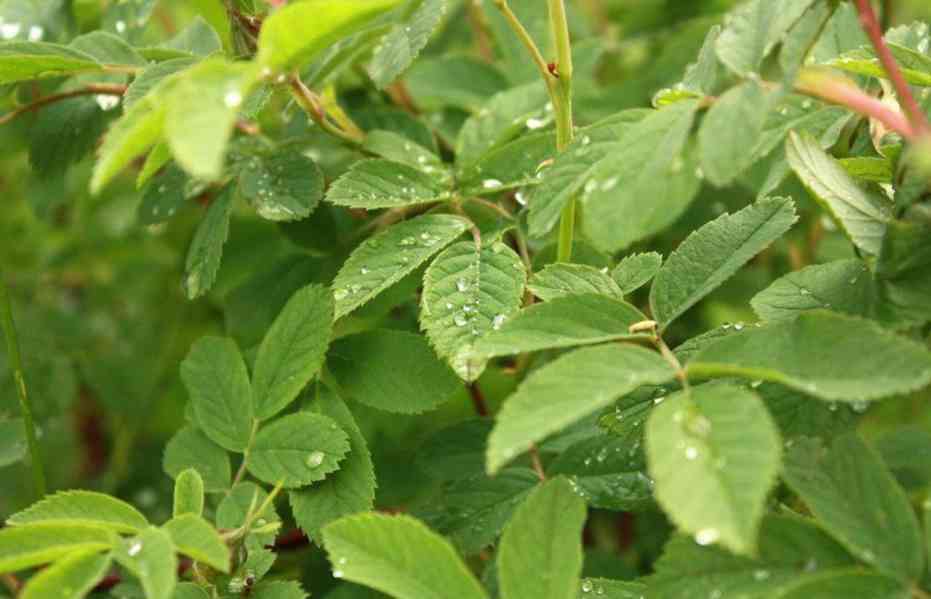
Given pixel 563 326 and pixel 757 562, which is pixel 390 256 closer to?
pixel 563 326

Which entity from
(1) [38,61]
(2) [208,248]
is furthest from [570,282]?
(1) [38,61]

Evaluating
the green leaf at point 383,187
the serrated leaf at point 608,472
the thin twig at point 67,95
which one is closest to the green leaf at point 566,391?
the serrated leaf at point 608,472

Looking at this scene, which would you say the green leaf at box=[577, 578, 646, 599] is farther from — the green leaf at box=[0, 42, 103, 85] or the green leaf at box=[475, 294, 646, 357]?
the green leaf at box=[0, 42, 103, 85]

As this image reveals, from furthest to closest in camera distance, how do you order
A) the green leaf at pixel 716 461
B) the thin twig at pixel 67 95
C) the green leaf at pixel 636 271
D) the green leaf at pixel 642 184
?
1. the thin twig at pixel 67 95
2. the green leaf at pixel 636 271
3. the green leaf at pixel 642 184
4. the green leaf at pixel 716 461

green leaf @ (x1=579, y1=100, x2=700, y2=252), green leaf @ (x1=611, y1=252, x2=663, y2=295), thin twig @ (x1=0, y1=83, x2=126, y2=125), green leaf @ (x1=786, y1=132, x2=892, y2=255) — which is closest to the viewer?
green leaf @ (x1=579, y1=100, x2=700, y2=252)

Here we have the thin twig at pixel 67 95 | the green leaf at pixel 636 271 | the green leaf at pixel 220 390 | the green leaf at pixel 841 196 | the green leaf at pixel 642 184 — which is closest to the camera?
the green leaf at pixel 642 184

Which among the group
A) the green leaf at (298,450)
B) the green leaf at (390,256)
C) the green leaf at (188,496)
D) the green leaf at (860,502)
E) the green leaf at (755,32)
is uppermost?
the green leaf at (755,32)

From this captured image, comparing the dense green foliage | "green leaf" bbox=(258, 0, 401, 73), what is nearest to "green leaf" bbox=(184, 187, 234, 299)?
the dense green foliage

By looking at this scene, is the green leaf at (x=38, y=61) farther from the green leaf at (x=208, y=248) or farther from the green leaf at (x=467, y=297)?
the green leaf at (x=467, y=297)
